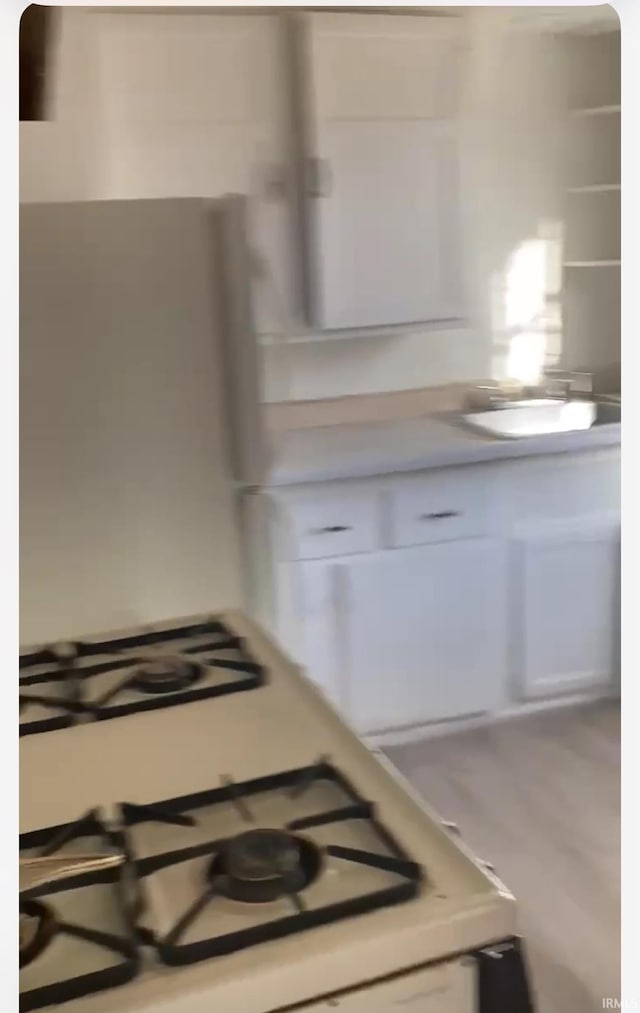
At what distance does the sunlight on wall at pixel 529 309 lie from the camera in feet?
2.63

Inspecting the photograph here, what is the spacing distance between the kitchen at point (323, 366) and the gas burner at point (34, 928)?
0.12m

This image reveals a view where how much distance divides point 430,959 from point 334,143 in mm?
687

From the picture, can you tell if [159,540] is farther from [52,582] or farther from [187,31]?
[187,31]

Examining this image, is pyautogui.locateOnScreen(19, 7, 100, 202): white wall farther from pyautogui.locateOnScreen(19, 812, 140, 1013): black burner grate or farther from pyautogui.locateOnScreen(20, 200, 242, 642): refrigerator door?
pyautogui.locateOnScreen(19, 812, 140, 1013): black burner grate

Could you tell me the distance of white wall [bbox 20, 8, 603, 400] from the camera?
684 mm

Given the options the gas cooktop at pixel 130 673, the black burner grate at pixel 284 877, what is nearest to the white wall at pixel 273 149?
the gas cooktop at pixel 130 673

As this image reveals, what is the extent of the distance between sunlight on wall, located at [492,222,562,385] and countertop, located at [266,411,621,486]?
2.6 inches

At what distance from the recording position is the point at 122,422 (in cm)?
77

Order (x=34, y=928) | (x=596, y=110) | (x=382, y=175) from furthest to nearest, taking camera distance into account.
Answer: (x=382, y=175)
(x=596, y=110)
(x=34, y=928)

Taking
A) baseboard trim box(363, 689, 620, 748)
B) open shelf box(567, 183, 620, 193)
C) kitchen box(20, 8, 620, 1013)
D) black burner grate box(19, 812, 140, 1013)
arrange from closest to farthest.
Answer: black burner grate box(19, 812, 140, 1013) < open shelf box(567, 183, 620, 193) < kitchen box(20, 8, 620, 1013) < baseboard trim box(363, 689, 620, 748)

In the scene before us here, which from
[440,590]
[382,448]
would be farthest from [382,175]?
[440,590]

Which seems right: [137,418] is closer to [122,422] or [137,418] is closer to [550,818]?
[122,422]

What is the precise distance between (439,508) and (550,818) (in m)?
0.30

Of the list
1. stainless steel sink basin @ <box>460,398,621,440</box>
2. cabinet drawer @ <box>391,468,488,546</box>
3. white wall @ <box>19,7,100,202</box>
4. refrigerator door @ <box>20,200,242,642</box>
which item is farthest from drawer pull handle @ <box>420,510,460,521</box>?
white wall @ <box>19,7,100,202</box>
